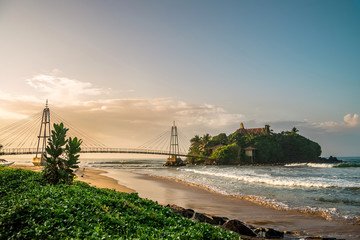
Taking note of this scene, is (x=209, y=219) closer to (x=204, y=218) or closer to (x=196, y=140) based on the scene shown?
(x=204, y=218)

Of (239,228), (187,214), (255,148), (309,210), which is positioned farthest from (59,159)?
(255,148)

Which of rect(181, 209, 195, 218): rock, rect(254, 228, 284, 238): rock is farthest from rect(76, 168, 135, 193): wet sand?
rect(254, 228, 284, 238): rock

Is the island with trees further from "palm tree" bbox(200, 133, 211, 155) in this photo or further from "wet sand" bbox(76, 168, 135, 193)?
"wet sand" bbox(76, 168, 135, 193)

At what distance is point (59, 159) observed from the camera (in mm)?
9617

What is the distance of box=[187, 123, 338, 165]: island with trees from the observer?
70312 millimetres

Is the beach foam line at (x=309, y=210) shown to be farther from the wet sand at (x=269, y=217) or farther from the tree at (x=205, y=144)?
the tree at (x=205, y=144)

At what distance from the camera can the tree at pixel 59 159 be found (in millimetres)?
9477

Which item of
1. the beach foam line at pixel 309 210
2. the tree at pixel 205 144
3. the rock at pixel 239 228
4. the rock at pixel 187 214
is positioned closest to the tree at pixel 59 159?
the rock at pixel 187 214

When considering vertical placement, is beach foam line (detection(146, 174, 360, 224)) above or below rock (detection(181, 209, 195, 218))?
below

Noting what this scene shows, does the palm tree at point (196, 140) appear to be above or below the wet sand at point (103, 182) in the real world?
above

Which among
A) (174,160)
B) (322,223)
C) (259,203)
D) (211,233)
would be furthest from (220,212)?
(174,160)

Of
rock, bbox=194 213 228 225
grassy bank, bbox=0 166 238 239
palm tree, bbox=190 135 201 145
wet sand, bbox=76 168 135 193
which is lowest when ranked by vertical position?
wet sand, bbox=76 168 135 193

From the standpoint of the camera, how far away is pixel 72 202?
5512mm

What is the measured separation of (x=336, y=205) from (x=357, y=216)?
82.0 inches
